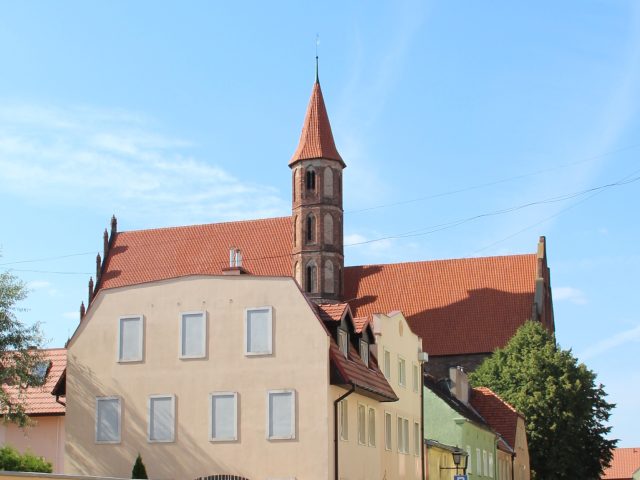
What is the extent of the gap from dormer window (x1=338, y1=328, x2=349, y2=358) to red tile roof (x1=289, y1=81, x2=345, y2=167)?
151 ft

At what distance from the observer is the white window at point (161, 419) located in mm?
33125

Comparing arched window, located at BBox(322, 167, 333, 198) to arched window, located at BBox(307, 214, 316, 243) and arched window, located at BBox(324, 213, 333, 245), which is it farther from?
arched window, located at BBox(307, 214, 316, 243)

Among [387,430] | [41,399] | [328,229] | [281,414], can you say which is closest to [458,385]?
[387,430]

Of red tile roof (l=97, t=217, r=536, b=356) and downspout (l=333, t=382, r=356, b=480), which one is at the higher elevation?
red tile roof (l=97, t=217, r=536, b=356)

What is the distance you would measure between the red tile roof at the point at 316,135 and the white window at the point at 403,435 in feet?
137

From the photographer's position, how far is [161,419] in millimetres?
A: 33250

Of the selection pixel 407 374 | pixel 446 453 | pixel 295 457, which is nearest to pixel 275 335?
pixel 295 457

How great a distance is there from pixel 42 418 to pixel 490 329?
45533 millimetres

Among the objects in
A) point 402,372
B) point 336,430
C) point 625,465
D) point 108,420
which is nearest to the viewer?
point 336,430

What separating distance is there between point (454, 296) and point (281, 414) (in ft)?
168

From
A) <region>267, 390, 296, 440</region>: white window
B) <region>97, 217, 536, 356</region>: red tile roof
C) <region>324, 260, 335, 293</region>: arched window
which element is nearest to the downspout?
<region>267, 390, 296, 440</region>: white window

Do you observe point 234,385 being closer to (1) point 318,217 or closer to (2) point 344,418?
(2) point 344,418

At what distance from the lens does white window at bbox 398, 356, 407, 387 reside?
39.9 m

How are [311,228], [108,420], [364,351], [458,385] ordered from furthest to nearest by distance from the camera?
[311,228] < [458,385] < [364,351] < [108,420]
